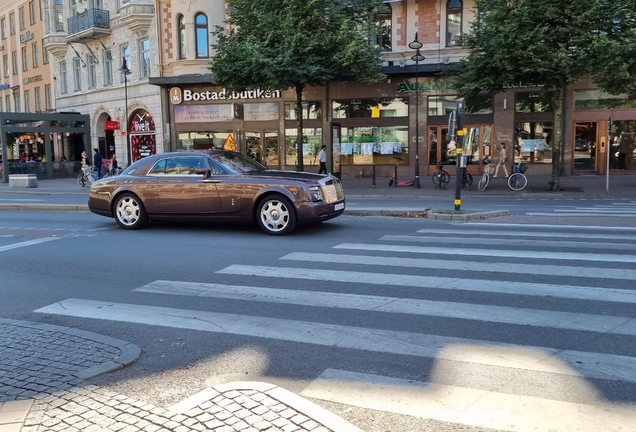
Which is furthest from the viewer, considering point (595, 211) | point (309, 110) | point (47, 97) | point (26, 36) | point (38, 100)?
point (26, 36)

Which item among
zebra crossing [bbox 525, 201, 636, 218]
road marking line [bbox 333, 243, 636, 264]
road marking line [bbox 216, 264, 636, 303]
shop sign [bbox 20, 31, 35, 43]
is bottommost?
road marking line [bbox 216, 264, 636, 303]

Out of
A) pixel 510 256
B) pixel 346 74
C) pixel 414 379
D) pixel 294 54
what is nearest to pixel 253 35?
pixel 294 54

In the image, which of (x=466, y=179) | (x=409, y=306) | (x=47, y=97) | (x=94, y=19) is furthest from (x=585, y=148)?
(x=47, y=97)

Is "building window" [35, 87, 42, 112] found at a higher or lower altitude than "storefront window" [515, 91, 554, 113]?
higher

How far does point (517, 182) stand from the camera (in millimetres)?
20375

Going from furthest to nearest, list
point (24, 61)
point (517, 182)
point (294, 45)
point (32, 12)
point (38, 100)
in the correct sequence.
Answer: point (24, 61) → point (38, 100) → point (32, 12) → point (294, 45) → point (517, 182)

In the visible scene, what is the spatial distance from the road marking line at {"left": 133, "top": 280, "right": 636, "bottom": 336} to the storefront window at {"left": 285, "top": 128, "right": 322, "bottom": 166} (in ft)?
71.8

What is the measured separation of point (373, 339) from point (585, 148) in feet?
77.5

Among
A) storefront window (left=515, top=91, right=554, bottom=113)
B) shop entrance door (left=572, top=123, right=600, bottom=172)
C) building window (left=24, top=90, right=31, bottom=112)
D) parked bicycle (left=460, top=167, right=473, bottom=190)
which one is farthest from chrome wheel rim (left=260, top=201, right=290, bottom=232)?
building window (left=24, top=90, right=31, bottom=112)

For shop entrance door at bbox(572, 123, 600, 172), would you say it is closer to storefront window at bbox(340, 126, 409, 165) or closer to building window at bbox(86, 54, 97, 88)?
storefront window at bbox(340, 126, 409, 165)

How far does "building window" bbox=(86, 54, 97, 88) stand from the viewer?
3616 centimetres

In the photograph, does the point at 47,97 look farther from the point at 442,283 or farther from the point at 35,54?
the point at 442,283

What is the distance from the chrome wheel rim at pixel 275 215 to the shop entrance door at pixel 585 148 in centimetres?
1929

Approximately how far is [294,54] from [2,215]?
37.8ft
